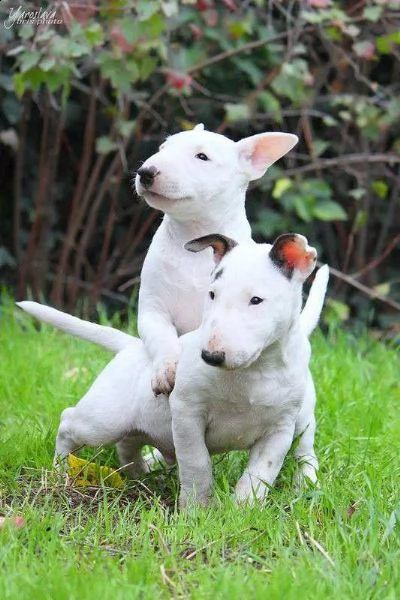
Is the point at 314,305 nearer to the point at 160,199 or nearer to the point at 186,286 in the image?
the point at 186,286

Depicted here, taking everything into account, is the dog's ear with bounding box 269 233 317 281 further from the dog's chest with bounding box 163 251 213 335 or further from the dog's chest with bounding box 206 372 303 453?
the dog's chest with bounding box 163 251 213 335

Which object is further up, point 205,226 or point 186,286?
point 205,226

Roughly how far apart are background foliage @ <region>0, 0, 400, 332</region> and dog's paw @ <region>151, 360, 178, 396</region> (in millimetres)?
2988

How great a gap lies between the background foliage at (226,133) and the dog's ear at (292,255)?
3.24 meters

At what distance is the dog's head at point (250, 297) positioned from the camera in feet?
10.4

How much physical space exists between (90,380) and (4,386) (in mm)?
388

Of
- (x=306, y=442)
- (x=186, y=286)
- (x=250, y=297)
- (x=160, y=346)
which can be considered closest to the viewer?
(x=250, y=297)

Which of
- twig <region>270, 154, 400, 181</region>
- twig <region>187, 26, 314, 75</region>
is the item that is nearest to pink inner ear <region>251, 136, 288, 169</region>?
twig <region>187, 26, 314, 75</region>

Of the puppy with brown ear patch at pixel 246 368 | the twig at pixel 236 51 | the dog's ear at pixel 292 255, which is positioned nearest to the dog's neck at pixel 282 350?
the puppy with brown ear patch at pixel 246 368

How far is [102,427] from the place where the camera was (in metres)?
3.97

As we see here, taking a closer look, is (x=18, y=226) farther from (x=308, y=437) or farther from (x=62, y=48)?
(x=308, y=437)

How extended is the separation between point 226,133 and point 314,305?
370 centimetres

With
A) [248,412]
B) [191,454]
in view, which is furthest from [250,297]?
[191,454]

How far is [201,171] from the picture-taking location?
152 inches
